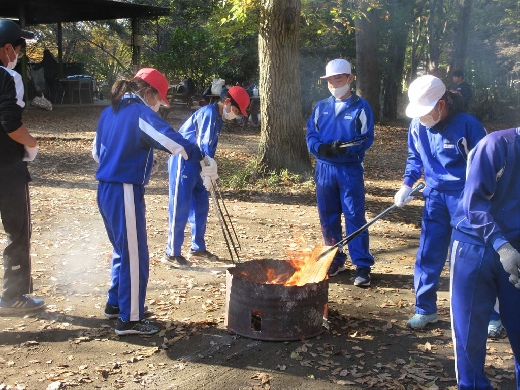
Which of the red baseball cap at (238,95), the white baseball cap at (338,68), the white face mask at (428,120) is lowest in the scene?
the white face mask at (428,120)

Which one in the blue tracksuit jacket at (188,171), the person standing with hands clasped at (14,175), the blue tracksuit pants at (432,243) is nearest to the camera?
the person standing with hands clasped at (14,175)

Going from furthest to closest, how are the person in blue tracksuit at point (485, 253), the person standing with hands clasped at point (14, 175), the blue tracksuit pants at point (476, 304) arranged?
1. the person standing with hands clasped at point (14, 175)
2. the blue tracksuit pants at point (476, 304)
3. the person in blue tracksuit at point (485, 253)

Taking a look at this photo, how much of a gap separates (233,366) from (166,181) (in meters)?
8.36

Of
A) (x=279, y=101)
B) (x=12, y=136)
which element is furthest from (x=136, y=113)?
(x=279, y=101)

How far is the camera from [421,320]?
221 inches

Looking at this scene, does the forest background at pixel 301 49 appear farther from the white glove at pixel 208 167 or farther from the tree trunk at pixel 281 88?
the white glove at pixel 208 167

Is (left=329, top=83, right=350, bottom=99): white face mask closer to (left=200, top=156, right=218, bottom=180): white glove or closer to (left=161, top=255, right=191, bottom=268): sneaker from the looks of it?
(left=200, top=156, right=218, bottom=180): white glove

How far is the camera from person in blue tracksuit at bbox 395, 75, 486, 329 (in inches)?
200

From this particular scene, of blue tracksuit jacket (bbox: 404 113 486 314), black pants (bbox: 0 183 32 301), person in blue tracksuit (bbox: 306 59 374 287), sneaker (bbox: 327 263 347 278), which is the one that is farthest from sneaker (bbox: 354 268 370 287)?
black pants (bbox: 0 183 32 301)

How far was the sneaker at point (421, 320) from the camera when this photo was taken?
18.4 ft

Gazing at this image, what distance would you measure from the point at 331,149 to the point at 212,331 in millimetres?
2306

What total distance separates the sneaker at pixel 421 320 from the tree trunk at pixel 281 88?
22.9ft

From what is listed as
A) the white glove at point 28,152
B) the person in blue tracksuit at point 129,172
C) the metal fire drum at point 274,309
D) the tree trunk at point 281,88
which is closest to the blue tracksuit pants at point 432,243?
the metal fire drum at point 274,309

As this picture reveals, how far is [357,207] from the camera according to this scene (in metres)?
6.73
